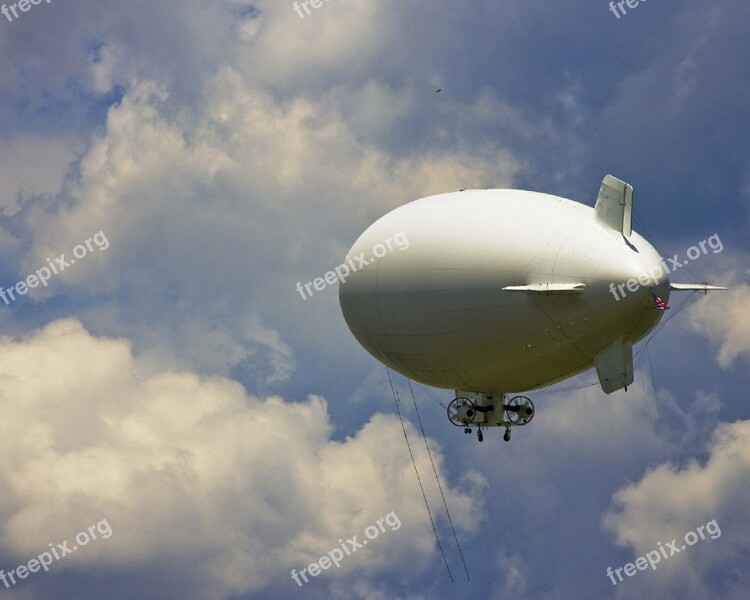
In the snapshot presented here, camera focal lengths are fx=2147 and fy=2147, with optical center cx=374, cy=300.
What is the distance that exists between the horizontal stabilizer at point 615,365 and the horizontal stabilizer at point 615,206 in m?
6.01

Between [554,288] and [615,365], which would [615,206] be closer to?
[554,288]

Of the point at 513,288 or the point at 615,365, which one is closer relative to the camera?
the point at 513,288

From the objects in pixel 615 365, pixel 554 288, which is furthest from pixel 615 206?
pixel 615 365

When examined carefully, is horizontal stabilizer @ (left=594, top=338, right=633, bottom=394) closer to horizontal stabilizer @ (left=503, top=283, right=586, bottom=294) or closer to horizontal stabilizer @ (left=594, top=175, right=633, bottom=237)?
horizontal stabilizer @ (left=503, top=283, right=586, bottom=294)

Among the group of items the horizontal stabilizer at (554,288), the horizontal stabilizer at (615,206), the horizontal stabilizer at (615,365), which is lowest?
the horizontal stabilizer at (615,365)

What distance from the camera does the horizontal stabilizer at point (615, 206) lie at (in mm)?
112812

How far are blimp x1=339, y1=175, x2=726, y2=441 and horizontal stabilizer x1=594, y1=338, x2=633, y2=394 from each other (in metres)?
0.05

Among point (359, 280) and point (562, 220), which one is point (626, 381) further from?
point (359, 280)

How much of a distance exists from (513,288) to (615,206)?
7.49 metres

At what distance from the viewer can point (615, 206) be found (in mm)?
113125

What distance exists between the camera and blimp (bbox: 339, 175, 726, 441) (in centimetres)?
11006

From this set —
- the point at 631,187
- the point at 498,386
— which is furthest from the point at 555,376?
the point at 631,187

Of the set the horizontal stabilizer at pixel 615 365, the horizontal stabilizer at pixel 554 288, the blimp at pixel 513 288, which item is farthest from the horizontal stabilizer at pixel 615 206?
the horizontal stabilizer at pixel 615 365

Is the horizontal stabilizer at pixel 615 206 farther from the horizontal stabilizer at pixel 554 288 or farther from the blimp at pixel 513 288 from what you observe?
the horizontal stabilizer at pixel 554 288
